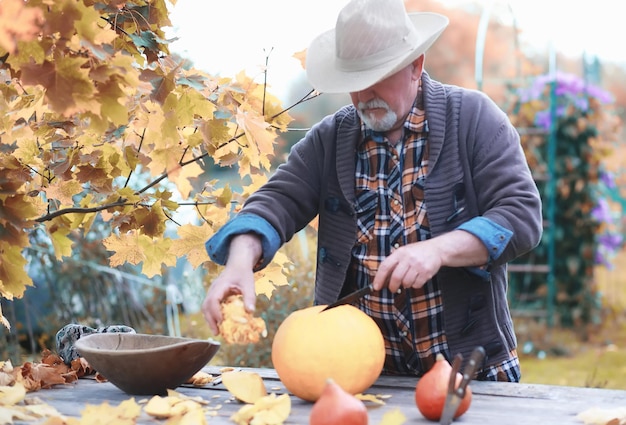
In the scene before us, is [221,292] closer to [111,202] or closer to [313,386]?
[313,386]

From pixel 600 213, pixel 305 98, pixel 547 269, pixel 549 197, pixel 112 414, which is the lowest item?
pixel 547 269

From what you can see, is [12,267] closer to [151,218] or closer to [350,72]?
[151,218]

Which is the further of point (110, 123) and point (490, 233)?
point (110, 123)

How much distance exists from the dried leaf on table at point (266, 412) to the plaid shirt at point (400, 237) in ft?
1.89

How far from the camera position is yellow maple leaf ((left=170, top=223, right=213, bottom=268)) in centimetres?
234

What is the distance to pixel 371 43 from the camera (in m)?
2.01

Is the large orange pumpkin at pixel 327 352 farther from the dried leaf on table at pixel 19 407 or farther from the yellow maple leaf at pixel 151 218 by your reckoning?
the yellow maple leaf at pixel 151 218

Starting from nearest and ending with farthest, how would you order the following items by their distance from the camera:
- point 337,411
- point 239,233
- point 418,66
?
1. point 337,411
2. point 239,233
3. point 418,66

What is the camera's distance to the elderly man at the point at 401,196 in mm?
1954

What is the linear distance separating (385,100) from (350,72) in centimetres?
11

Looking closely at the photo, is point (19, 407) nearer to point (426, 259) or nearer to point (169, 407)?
point (169, 407)

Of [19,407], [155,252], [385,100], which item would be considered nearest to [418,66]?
[385,100]

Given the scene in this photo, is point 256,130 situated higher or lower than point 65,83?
lower

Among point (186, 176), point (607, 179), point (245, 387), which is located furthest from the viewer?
point (607, 179)
